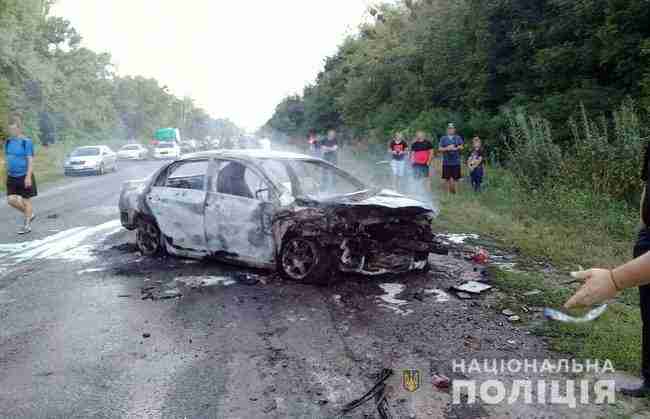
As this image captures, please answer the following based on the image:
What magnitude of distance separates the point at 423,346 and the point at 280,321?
51.9 inches

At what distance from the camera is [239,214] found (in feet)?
19.6

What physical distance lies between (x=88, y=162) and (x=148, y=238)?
63.1ft

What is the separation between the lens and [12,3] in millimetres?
31438

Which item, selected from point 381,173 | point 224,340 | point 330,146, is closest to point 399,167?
point 330,146

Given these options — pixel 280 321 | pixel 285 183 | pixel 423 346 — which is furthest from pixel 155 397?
pixel 285 183

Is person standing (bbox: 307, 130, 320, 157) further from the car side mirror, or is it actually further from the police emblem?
the police emblem

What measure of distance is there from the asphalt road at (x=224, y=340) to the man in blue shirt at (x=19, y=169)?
104 inches

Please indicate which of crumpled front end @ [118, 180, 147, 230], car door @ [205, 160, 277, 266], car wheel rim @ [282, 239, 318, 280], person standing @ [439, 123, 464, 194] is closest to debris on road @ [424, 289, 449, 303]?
car wheel rim @ [282, 239, 318, 280]

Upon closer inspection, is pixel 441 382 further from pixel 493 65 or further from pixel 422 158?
pixel 493 65

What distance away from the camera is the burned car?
18.3ft

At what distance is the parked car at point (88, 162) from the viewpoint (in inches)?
944

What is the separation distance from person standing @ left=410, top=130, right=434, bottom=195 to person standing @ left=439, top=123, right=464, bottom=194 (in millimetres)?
419

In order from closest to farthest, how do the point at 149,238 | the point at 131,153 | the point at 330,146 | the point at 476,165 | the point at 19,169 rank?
the point at 149,238
the point at 19,169
the point at 476,165
the point at 330,146
the point at 131,153

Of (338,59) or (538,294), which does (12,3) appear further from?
(538,294)
